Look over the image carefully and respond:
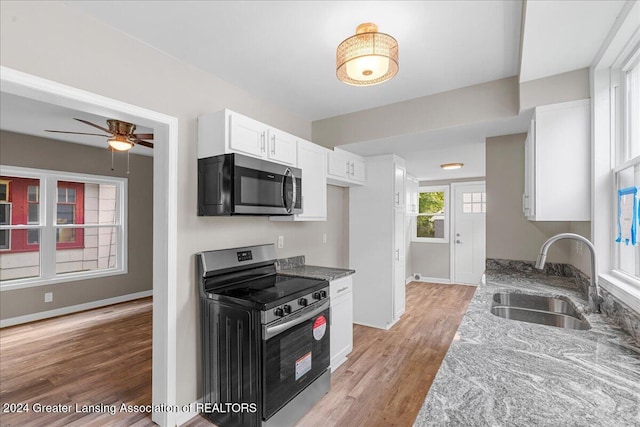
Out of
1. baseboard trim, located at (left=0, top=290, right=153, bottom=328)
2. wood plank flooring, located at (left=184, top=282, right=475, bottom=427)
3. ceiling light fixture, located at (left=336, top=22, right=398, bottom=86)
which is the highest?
ceiling light fixture, located at (left=336, top=22, right=398, bottom=86)

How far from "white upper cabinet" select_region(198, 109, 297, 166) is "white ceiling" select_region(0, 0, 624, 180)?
0.47m

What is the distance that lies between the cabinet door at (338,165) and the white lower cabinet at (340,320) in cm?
118

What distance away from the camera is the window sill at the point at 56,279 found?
13.0ft

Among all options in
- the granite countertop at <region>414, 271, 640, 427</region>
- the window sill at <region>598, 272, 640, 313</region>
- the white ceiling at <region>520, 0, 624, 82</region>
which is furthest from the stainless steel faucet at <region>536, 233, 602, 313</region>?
the white ceiling at <region>520, 0, 624, 82</region>

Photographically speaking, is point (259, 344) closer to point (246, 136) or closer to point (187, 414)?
point (187, 414)

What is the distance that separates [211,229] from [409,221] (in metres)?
5.15

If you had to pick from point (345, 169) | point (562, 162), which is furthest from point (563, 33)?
point (345, 169)

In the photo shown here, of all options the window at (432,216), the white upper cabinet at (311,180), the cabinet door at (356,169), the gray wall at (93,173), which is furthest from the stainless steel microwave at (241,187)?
the window at (432,216)

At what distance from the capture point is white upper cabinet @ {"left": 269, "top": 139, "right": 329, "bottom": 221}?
2859 millimetres

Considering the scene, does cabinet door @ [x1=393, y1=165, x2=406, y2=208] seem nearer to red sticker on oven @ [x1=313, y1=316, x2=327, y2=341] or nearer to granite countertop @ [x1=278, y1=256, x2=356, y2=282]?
granite countertop @ [x1=278, y1=256, x2=356, y2=282]

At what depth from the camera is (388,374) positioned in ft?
8.93

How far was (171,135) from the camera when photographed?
6.97 feet

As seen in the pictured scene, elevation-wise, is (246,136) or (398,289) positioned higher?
(246,136)

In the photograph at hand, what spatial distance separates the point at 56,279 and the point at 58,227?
0.75 metres
